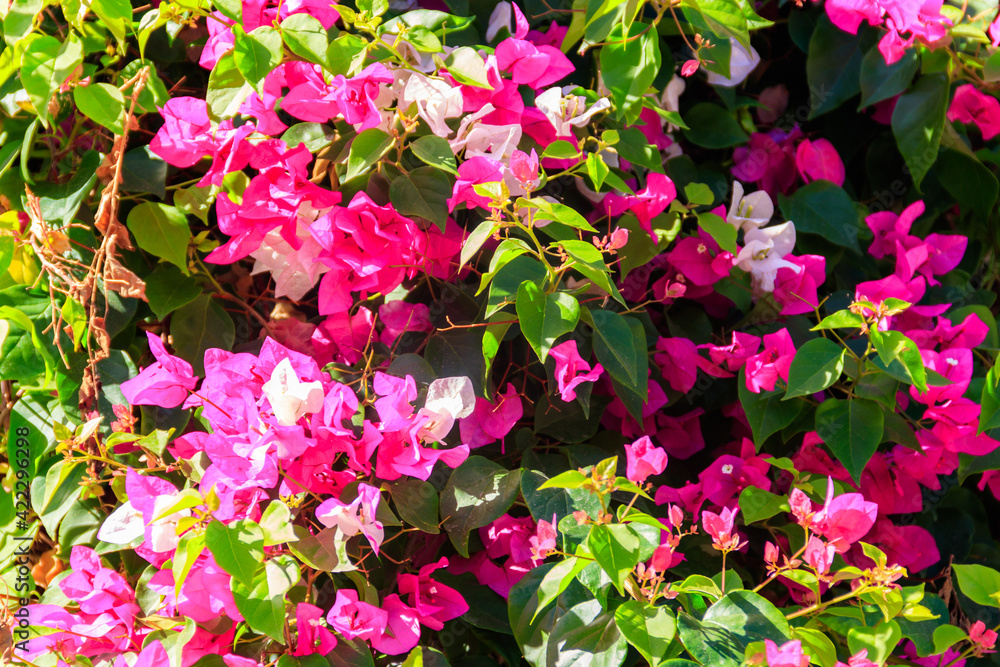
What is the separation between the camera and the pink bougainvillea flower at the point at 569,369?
748mm

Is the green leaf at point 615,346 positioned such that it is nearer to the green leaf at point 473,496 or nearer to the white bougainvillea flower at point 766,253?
the green leaf at point 473,496

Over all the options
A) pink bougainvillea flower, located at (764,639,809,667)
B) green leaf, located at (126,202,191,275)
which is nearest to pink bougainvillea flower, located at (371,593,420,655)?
pink bougainvillea flower, located at (764,639,809,667)

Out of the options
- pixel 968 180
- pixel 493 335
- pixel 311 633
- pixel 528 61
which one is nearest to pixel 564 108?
pixel 528 61

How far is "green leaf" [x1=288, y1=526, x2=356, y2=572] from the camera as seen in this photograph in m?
0.68

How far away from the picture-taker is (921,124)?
1058mm

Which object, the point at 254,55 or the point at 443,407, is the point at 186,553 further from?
the point at 254,55

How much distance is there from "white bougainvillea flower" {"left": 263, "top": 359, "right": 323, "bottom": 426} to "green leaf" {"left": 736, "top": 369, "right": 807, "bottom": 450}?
48 centimetres

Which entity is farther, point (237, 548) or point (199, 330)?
point (199, 330)

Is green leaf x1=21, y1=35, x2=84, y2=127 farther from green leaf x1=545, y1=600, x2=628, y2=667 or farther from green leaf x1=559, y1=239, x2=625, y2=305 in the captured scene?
green leaf x1=545, y1=600, x2=628, y2=667

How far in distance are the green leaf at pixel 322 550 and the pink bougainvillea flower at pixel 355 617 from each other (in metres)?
0.04

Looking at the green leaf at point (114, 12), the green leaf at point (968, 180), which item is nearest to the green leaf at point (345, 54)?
the green leaf at point (114, 12)

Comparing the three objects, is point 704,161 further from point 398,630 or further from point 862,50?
point 398,630

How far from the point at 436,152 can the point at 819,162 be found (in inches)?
24.6

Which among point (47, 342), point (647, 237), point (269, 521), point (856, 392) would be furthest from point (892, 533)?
point (47, 342)
